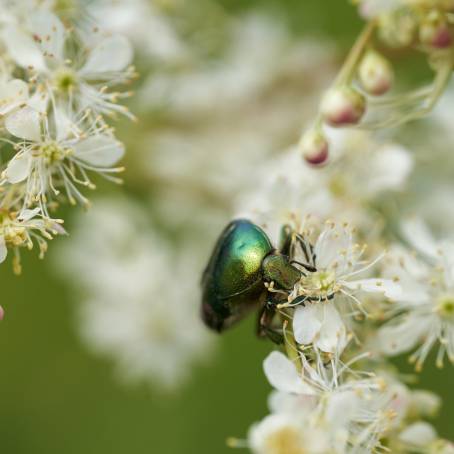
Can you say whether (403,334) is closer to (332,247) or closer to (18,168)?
(332,247)

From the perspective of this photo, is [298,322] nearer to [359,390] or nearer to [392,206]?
[359,390]

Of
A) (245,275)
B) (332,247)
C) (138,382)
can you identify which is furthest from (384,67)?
(138,382)

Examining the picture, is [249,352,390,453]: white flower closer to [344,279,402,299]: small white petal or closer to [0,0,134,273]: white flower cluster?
[344,279,402,299]: small white petal

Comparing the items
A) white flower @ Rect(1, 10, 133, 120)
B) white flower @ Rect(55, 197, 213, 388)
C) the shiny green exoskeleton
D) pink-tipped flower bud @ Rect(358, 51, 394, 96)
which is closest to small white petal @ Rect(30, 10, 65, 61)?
white flower @ Rect(1, 10, 133, 120)

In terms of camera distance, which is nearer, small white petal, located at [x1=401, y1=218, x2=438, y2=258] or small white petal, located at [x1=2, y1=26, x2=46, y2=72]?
small white petal, located at [x1=2, y1=26, x2=46, y2=72]

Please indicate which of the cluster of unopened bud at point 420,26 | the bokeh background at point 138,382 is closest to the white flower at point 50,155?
the cluster of unopened bud at point 420,26

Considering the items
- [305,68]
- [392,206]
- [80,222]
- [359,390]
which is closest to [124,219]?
[80,222]

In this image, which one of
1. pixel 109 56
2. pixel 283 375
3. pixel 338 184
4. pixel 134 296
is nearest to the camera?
pixel 283 375
